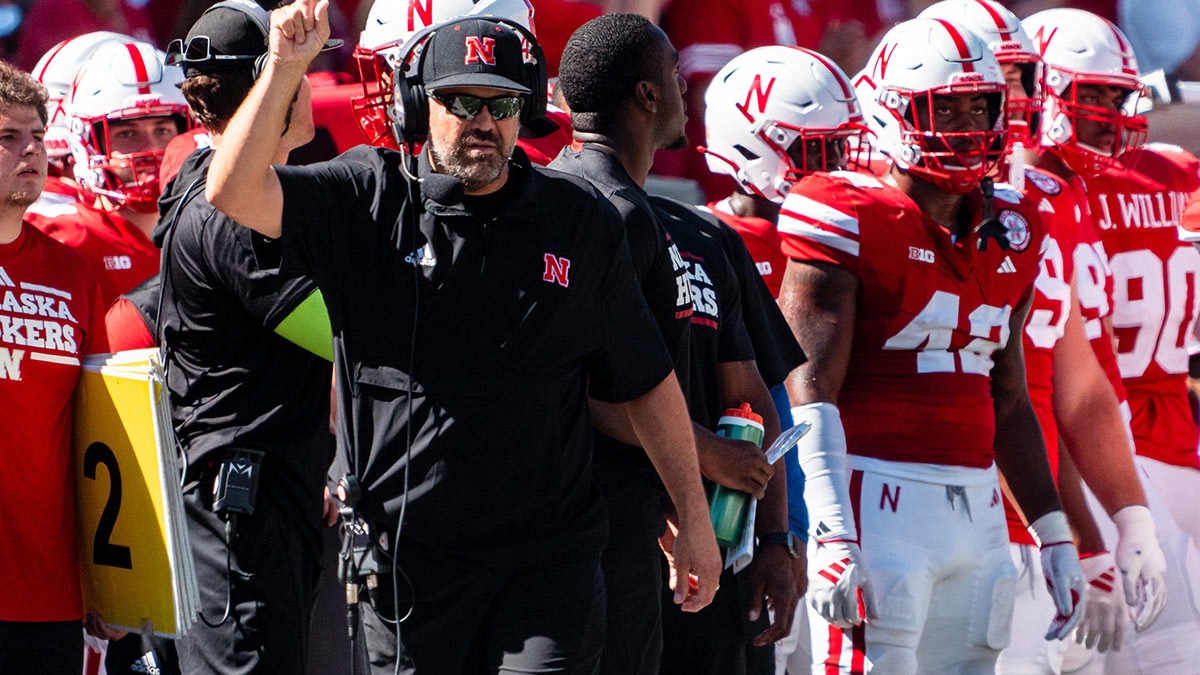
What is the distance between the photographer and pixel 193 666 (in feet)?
14.3

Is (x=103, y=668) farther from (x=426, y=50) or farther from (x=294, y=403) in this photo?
(x=426, y=50)

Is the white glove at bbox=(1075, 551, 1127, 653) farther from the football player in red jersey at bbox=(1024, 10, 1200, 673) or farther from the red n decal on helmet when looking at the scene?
the red n decal on helmet

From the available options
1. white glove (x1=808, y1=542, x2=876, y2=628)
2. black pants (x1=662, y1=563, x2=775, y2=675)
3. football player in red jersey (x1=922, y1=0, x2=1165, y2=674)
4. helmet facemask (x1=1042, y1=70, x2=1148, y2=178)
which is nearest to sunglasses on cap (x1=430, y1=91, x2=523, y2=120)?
black pants (x1=662, y1=563, x2=775, y2=675)

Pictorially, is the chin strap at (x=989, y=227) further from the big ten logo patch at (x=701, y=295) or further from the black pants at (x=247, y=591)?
the black pants at (x=247, y=591)

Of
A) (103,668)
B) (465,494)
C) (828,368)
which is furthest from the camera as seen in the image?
(103,668)

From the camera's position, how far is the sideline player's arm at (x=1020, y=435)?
5.47 m

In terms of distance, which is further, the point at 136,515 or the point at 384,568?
the point at 136,515

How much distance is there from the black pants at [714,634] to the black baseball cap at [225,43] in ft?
5.19

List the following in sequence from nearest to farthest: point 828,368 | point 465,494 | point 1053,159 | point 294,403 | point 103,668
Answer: point 465,494, point 294,403, point 828,368, point 103,668, point 1053,159

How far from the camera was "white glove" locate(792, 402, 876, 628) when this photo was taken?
16.3 feet

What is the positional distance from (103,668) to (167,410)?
1769mm

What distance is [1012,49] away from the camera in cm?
644

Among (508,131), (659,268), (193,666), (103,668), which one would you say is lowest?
(103,668)

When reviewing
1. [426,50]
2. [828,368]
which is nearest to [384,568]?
[426,50]
